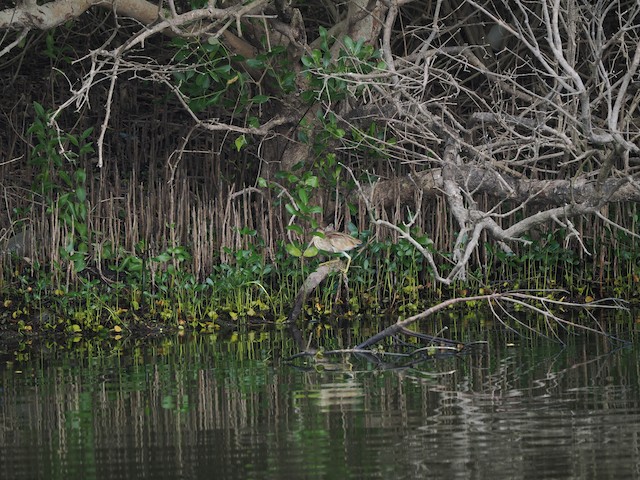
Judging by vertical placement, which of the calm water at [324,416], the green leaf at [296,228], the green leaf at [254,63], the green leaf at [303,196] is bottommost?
the calm water at [324,416]

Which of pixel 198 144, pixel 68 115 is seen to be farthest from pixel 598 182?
pixel 68 115

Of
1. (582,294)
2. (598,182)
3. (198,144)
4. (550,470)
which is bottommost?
(550,470)

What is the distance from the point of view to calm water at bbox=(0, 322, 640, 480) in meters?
4.29

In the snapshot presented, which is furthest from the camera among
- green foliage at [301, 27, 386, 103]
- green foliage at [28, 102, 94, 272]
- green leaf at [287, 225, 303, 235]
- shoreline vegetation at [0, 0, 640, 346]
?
green foliage at [28, 102, 94, 272]

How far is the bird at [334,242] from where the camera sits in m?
9.30

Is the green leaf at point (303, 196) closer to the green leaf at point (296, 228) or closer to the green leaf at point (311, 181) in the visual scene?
the green leaf at point (311, 181)

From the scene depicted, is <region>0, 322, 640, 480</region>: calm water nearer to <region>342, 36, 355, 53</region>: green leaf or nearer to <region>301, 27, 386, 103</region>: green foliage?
<region>301, 27, 386, 103</region>: green foliage

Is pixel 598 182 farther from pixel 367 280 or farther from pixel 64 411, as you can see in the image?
pixel 64 411

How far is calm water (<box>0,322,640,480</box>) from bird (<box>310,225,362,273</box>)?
1.99 metres

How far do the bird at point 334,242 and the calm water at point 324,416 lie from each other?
6.52 ft

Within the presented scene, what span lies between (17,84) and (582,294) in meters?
5.54

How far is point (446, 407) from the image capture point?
5.28m

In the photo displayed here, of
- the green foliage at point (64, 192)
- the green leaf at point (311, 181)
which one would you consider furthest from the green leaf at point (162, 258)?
the green leaf at point (311, 181)

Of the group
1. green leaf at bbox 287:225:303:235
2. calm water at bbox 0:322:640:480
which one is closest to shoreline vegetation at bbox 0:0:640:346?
green leaf at bbox 287:225:303:235
